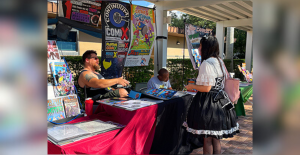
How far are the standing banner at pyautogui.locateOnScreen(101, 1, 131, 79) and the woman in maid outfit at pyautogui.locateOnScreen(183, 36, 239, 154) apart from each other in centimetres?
190

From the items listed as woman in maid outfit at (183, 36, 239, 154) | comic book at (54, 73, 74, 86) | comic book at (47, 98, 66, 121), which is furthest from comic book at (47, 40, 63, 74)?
woman in maid outfit at (183, 36, 239, 154)

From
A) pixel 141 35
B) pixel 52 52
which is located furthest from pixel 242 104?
pixel 52 52

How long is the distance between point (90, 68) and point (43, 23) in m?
2.64

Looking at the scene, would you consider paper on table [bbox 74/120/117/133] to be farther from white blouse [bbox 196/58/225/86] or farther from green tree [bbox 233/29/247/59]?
green tree [bbox 233/29/247/59]

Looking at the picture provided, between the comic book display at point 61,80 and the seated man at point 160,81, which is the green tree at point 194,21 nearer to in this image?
the seated man at point 160,81

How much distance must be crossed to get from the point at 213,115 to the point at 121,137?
3.26 ft

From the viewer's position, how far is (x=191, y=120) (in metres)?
2.28

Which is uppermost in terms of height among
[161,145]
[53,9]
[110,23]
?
[53,9]

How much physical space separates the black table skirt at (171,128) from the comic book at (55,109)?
1727 millimetres

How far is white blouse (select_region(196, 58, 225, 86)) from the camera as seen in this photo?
7.06 ft

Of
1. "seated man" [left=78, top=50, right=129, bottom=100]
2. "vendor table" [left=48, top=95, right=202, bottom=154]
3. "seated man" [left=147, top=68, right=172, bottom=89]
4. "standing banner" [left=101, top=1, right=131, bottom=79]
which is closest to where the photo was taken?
"vendor table" [left=48, top=95, right=202, bottom=154]

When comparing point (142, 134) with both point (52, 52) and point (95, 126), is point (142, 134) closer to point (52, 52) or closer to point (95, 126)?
point (95, 126)

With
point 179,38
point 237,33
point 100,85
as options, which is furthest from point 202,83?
point 237,33

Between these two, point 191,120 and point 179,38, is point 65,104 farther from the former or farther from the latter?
point 179,38
